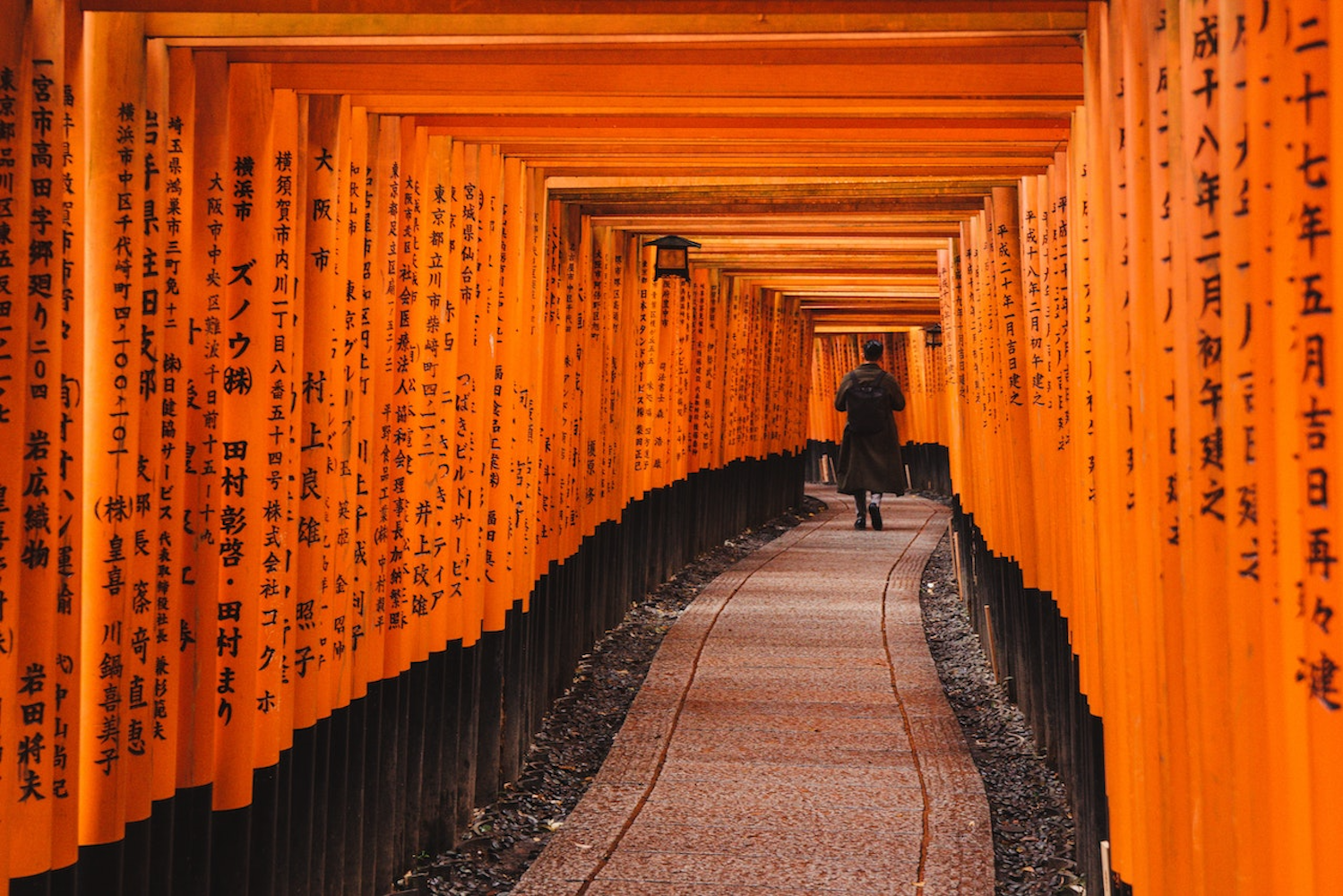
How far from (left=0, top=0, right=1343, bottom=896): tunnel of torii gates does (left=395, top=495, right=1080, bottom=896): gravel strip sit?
186 millimetres

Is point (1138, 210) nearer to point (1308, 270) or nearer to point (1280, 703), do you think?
point (1308, 270)

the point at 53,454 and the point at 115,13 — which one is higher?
the point at 115,13

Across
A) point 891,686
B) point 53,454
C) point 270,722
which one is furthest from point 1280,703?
point 891,686

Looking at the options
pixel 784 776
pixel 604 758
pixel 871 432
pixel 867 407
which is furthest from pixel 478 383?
pixel 867 407

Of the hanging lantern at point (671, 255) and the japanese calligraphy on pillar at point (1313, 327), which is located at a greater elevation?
the hanging lantern at point (671, 255)

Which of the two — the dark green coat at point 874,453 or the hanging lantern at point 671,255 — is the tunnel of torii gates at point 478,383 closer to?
the hanging lantern at point 671,255

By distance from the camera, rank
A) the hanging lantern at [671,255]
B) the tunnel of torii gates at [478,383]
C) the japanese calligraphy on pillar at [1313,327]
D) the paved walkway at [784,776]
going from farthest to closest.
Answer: the hanging lantern at [671,255] → the paved walkway at [784,776] → the tunnel of torii gates at [478,383] → the japanese calligraphy on pillar at [1313,327]

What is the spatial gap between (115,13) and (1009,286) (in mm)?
4696

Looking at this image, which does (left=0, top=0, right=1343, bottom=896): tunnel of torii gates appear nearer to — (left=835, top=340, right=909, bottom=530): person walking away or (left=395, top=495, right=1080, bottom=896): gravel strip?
(left=395, top=495, right=1080, bottom=896): gravel strip

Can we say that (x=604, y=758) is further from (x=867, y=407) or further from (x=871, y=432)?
(x=867, y=407)

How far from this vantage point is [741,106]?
4324 mm

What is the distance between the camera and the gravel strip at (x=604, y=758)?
16.5 feet

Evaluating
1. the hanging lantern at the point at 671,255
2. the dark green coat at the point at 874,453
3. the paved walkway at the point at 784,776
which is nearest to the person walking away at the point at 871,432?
the dark green coat at the point at 874,453

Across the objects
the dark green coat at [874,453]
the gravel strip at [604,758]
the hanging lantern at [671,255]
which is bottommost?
the gravel strip at [604,758]
